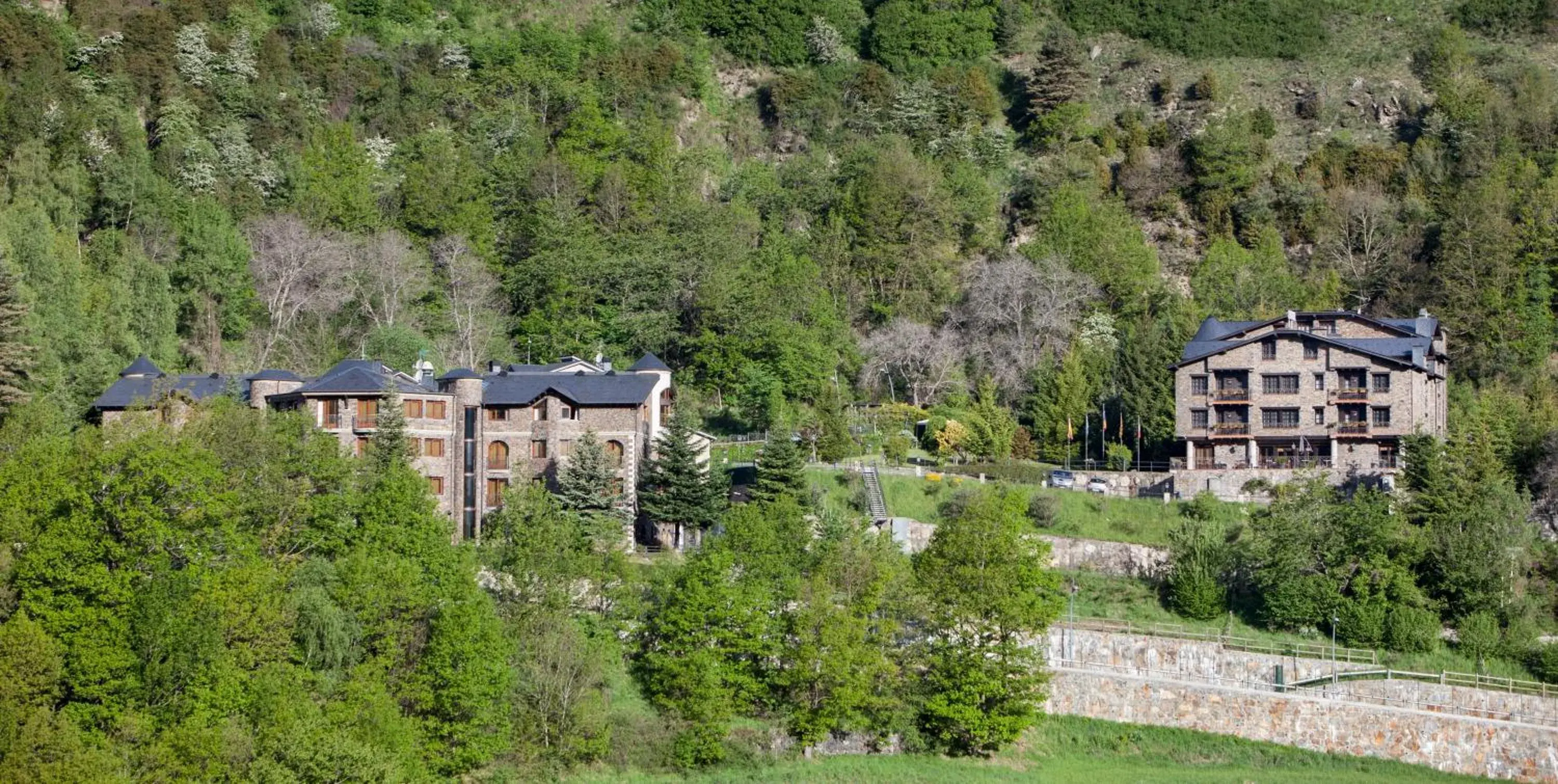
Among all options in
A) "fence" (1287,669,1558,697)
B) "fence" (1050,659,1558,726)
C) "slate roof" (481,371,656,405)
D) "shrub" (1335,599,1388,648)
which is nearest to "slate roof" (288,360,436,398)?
"slate roof" (481,371,656,405)

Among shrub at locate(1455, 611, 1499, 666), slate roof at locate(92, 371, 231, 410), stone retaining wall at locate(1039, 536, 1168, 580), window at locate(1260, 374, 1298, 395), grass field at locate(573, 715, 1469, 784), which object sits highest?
window at locate(1260, 374, 1298, 395)

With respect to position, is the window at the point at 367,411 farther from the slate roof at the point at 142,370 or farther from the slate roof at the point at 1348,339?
the slate roof at the point at 1348,339

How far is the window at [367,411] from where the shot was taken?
63.0 metres

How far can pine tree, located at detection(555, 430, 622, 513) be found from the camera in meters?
60.7

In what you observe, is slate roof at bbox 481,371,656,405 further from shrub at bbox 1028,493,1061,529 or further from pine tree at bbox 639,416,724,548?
shrub at bbox 1028,493,1061,529

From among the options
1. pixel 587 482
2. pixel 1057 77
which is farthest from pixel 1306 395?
pixel 1057 77

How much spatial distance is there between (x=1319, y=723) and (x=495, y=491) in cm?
2994

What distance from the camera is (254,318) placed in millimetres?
81688

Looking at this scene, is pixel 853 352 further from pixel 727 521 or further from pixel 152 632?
pixel 152 632

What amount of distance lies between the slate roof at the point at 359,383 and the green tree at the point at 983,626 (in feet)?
67.6

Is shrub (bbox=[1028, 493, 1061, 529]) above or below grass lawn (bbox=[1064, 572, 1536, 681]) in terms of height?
above

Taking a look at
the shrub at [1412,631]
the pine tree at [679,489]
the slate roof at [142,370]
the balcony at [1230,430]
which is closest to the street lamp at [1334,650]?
the shrub at [1412,631]

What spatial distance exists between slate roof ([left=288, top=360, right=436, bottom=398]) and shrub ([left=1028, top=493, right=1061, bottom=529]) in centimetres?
2267

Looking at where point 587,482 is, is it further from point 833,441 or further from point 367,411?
point 833,441
